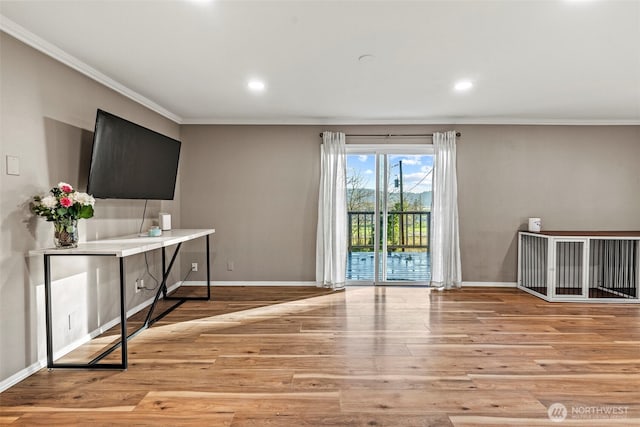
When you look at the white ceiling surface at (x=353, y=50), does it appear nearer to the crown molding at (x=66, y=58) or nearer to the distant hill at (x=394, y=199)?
the crown molding at (x=66, y=58)

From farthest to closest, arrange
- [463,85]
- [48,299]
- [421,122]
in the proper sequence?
1. [421,122]
2. [463,85]
3. [48,299]

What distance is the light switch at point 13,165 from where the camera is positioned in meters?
2.23

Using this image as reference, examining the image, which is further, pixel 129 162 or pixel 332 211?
pixel 332 211

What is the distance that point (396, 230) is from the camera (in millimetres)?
5031

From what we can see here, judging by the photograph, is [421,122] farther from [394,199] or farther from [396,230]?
[396,230]

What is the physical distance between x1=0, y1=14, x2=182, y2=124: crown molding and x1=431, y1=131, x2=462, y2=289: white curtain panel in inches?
146

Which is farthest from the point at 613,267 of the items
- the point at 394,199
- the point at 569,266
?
the point at 394,199

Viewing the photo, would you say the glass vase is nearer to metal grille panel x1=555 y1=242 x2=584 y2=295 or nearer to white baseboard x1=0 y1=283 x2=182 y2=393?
white baseboard x1=0 y1=283 x2=182 y2=393

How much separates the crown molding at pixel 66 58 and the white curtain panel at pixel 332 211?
224 cm

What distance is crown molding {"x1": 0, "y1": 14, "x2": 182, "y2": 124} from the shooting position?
86.8 inches

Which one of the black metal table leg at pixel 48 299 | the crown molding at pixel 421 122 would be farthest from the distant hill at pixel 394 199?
the black metal table leg at pixel 48 299

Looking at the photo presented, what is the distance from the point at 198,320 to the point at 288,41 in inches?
107

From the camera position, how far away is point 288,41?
2.46m

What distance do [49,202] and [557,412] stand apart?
3403mm
